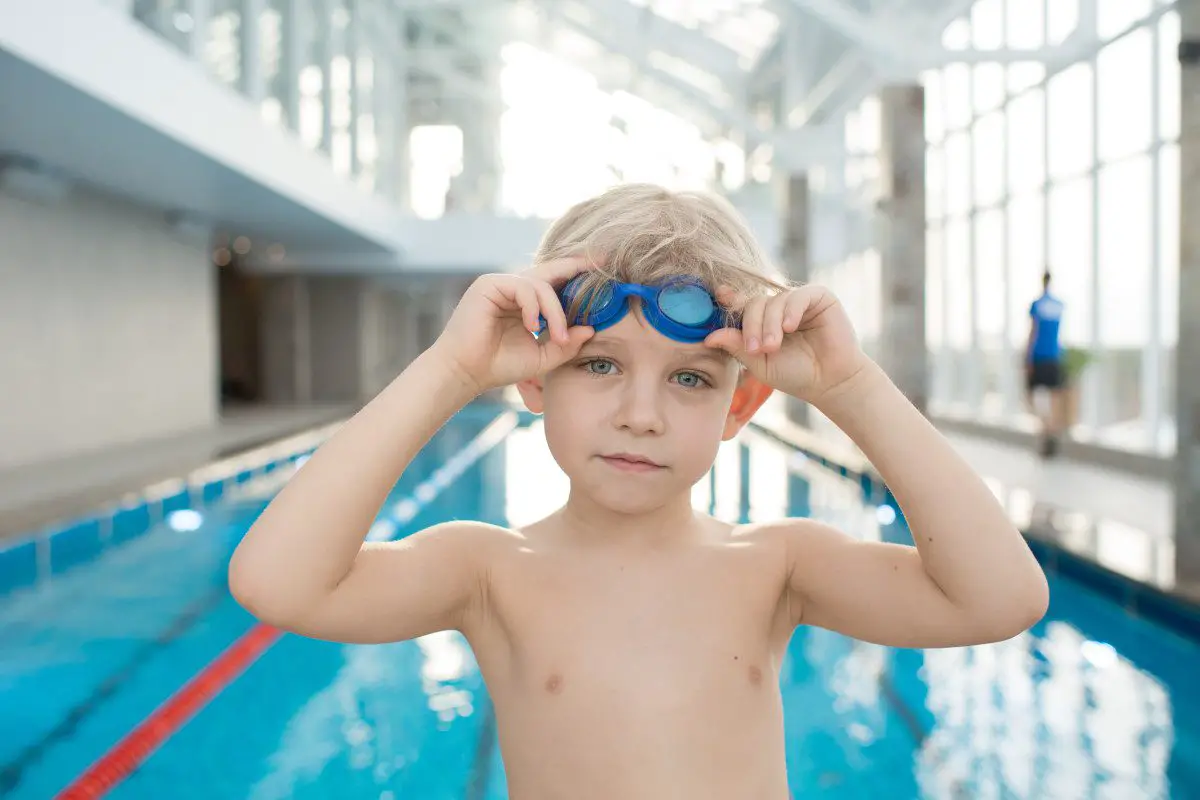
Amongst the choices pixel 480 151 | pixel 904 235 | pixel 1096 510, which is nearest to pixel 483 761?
pixel 1096 510

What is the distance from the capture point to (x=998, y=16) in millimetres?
12328

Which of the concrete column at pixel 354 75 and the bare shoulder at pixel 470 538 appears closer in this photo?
the bare shoulder at pixel 470 538

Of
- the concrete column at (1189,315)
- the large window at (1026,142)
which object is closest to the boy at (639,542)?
the concrete column at (1189,315)

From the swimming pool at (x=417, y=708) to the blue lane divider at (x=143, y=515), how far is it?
0.19 meters

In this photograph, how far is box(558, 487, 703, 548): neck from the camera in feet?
4.71

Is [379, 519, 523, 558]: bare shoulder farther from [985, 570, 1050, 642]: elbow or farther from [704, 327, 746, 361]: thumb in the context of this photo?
[985, 570, 1050, 642]: elbow

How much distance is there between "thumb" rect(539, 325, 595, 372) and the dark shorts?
28.0 ft

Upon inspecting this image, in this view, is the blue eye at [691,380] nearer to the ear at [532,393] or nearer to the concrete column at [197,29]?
the ear at [532,393]

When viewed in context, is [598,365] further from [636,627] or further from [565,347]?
[636,627]

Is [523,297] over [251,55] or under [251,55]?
under

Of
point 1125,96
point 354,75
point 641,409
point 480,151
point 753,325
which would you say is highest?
point 354,75

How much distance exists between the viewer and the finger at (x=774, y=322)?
Result: 46.6 inches

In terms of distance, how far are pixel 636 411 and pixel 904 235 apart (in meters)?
8.72

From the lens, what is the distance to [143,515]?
21.2 feet
